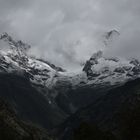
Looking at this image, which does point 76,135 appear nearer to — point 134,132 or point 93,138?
point 93,138

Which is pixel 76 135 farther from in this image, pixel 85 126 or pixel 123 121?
pixel 123 121

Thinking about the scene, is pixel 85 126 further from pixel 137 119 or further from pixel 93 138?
pixel 137 119

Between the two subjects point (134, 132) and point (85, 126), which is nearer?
point (134, 132)

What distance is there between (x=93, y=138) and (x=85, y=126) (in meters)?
7.04

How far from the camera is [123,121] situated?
168 m

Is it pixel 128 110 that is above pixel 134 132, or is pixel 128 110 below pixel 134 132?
above

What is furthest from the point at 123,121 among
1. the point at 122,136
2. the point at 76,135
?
the point at 76,135

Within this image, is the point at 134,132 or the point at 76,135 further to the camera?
the point at 76,135

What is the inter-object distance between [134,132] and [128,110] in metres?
19.9

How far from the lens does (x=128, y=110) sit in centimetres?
17638

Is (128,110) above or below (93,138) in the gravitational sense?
above

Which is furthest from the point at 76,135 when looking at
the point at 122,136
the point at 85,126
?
the point at 122,136

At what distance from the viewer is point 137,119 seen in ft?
525

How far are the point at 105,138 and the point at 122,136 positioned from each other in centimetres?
536
